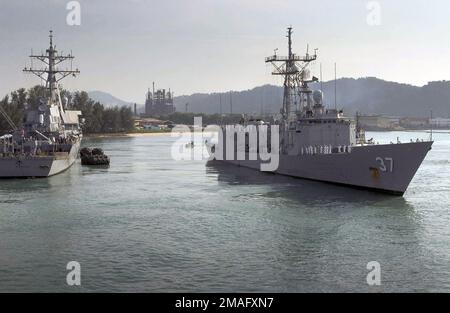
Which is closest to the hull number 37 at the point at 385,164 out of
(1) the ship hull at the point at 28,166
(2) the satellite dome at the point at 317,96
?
(2) the satellite dome at the point at 317,96

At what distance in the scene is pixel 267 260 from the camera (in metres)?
17.2

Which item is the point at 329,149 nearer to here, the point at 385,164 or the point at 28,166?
the point at 385,164

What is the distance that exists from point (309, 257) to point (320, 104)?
2486 centimetres

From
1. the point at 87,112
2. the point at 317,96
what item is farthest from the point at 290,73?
the point at 87,112

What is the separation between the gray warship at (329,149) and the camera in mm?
30359

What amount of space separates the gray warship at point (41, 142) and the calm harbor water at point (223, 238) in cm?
434

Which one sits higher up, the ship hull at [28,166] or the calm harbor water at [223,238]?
the ship hull at [28,166]

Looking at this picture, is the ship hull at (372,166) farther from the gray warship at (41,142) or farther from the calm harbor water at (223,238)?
the gray warship at (41,142)

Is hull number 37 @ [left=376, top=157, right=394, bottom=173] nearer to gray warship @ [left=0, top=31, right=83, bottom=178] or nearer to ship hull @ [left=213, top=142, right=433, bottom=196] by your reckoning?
ship hull @ [left=213, top=142, right=433, bottom=196]

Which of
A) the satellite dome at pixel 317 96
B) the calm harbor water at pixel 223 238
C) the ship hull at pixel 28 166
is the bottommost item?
the calm harbor water at pixel 223 238

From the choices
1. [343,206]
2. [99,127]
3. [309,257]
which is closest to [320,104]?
[343,206]

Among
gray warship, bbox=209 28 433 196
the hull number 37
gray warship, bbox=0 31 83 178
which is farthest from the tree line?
the hull number 37

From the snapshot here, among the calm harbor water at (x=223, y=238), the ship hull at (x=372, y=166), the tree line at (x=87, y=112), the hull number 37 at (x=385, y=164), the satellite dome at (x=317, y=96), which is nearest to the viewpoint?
the calm harbor water at (x=223, y=238)

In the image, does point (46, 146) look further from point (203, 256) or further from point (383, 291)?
point (383, 291)
